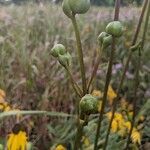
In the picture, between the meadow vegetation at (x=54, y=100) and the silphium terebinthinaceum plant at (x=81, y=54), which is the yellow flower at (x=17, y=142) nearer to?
the meadow vegetation at (x=54, y=100)

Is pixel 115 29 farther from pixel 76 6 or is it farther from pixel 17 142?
pixel 17 142

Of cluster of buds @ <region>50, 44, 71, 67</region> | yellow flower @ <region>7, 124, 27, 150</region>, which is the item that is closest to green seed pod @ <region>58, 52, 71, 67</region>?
cluster of buds @ <region>50, 44, 71, 67</region>

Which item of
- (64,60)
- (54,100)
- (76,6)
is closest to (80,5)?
(76,6)

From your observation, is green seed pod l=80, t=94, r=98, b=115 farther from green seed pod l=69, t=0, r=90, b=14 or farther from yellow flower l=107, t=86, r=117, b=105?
yellow flower l=107, t=86, r=117, b=105

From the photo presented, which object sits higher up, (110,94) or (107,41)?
(107,41)

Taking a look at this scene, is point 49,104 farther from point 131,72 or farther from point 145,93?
point 131,72

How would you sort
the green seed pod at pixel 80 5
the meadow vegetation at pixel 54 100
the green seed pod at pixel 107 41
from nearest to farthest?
the green seed pod at pixel 80 5
the green seed pod at pixel 107 41
the meadow vegetation at pixel 54 100

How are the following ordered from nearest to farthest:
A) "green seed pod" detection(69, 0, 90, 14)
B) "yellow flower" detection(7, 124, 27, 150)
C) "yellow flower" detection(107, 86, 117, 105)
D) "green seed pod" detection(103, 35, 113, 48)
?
"green seed pod" detection(69, 0, 90, 14), "green seed pod" detection(103, 35, 113, 48), "yellow flower" detection(7, 124, 27, 150), "yellow flower" detection(107, 86, 117, 105)

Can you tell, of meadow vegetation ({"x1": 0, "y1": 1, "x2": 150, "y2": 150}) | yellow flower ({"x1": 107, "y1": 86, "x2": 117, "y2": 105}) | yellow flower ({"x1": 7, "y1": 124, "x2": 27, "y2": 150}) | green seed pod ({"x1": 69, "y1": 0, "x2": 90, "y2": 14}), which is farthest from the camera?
yellow flower ({"x1": 107, "y1": 86, "x2": 117, "y2": 105})

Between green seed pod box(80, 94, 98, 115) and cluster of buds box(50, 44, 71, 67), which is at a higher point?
cluster of buds box(50, 44, 71, 67)

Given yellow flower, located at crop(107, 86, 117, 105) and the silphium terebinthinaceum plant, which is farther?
yellow flower, located at crop(107, 86, 117, 105)

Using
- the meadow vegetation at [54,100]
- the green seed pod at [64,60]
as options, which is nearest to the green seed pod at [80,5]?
the green seed pod at [64,60]

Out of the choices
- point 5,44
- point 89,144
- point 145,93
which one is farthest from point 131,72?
point 89,144
